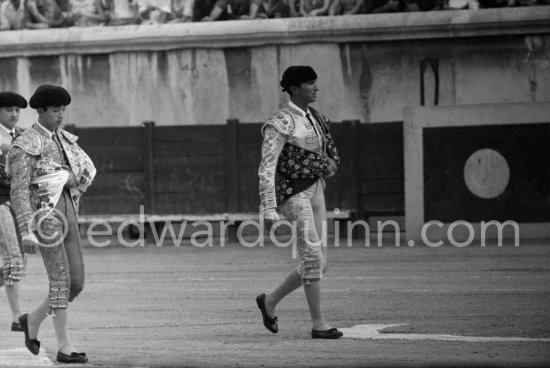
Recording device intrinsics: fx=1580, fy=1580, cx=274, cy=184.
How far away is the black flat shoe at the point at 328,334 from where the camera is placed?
930 cm

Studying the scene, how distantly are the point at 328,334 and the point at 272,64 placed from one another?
1254cm

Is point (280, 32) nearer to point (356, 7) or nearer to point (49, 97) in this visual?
point (356, 7)

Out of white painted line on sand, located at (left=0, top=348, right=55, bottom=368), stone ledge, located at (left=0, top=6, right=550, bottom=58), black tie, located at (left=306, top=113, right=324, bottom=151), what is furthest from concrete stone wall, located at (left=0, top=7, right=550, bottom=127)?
white painted line on sand, located at (left=0, top=348, right=55, bottom=368)

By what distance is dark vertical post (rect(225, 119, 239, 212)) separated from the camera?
2036 centimetres

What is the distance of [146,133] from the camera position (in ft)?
67.7

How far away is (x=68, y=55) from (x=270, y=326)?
13468mm

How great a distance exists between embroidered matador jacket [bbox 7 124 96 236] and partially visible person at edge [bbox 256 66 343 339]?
1.30 meters

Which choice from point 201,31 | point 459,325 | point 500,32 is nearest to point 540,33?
point 500,32

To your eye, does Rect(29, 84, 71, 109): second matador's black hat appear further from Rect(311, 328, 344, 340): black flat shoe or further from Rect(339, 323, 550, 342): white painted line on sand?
Rect(339, 323, 550, 342): white painted line on sand

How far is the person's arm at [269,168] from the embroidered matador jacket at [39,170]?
48.9 inches

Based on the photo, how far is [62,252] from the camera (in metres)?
8.37

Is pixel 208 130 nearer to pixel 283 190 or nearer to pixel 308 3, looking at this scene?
pixel 308 3
